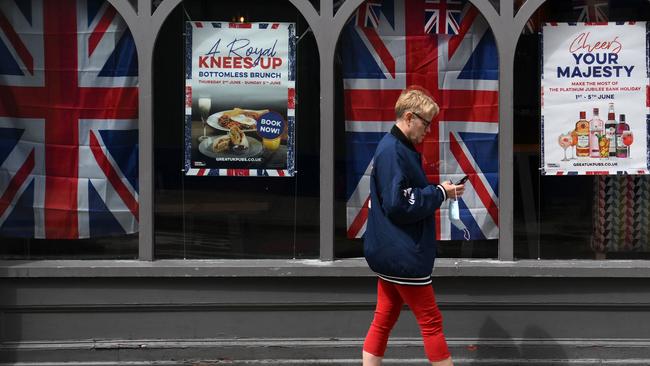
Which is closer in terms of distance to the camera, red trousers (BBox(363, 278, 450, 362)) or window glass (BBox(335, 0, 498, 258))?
red trousers (BBox(363, 278, 450, 362))

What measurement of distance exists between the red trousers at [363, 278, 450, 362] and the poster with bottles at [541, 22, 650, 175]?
5.75 feet

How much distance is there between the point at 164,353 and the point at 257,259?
843 mm

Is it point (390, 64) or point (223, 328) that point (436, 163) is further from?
A: point (223, 328)

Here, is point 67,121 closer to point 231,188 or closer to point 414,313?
point 231,188

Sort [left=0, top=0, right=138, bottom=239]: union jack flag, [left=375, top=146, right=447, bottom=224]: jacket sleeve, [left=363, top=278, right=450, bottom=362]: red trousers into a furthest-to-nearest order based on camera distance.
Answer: [left=0, top=0, right=138, bottom=239]: union jack flag < [left=363, top=278, right=450, bottom=362]: red trousers < [left=375, top=146, right=447, bottom=224]: jacket sleeve

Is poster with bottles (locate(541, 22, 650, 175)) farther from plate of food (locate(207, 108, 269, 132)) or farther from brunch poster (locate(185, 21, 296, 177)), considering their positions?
plate of food (locate(207, 108, 269, 132))

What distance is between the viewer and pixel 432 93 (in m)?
5.84

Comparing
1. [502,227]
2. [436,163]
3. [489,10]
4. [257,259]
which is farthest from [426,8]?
[257,259]

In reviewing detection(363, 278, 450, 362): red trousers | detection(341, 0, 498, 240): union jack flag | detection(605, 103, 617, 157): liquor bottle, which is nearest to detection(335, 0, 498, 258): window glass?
detection(341, 0, 498, 240): union jack flag

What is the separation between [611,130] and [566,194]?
511mm

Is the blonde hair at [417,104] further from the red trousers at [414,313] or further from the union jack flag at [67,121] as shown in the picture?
the union jack flag at [67,121]

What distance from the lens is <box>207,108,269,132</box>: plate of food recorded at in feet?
19.0

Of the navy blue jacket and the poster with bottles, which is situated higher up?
the poster with bottles

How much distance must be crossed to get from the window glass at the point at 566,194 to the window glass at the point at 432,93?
18cm
